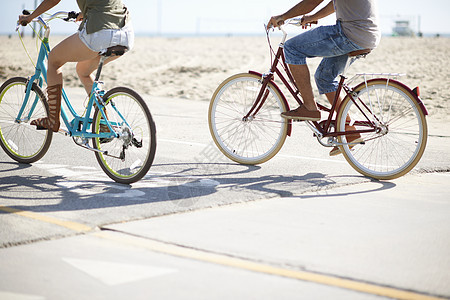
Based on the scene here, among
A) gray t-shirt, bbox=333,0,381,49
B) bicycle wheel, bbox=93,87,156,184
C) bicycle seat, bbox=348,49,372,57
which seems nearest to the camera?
bicycle wheel, bbox=93,87,156,184

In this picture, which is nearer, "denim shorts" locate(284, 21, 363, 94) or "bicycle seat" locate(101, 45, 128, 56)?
"bicycle seat" locate(101, 45, 128, 56)

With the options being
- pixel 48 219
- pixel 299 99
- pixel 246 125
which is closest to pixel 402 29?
pixel 246 125

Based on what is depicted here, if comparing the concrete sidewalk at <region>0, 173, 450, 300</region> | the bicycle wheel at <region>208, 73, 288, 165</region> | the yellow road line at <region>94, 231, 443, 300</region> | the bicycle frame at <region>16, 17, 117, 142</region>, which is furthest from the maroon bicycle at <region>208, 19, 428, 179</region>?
the yellow road line at <region>94, 231, 443, 300</region>

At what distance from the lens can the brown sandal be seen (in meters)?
6.14

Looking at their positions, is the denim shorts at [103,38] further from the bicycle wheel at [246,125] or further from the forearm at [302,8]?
the forearm at [302,8]

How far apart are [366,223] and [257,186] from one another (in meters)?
1.35

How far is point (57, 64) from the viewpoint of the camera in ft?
19.8

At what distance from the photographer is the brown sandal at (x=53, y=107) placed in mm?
6137

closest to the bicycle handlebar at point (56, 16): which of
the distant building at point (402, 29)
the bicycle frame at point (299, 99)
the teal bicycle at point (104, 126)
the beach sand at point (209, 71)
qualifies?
the teal bicycle at point (104, 126)

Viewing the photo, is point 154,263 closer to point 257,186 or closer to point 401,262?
point 401,262

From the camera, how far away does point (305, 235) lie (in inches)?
167

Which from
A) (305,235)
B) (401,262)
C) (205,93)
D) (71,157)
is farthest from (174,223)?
(205,93)

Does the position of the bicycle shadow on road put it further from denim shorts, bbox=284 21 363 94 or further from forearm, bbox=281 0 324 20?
forearm, bbox=281 0 324 20

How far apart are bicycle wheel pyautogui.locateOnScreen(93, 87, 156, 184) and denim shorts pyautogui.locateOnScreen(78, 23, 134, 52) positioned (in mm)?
402
